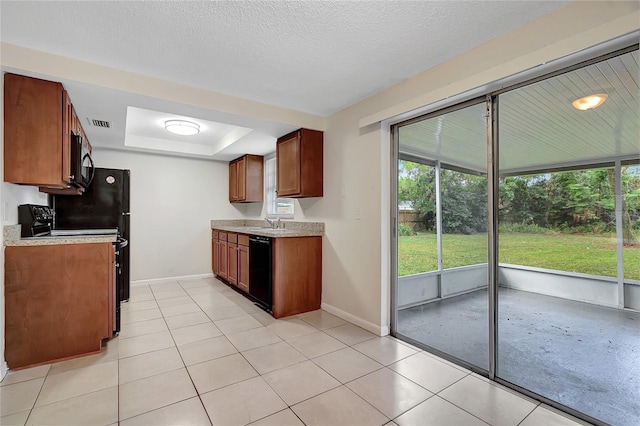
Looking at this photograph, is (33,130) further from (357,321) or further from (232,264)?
(357,321)

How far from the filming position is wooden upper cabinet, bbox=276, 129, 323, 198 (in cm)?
367

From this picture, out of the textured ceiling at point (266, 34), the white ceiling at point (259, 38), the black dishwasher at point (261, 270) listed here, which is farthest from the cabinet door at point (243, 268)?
the textured ceiling at point (266, 34)

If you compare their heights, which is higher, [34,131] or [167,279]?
[34,131]

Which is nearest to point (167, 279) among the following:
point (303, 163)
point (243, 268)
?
point (243, 268)

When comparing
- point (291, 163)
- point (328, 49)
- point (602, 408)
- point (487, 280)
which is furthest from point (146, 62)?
point (602, 408)

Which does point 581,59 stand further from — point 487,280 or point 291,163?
point 291,163

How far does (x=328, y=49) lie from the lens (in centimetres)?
224

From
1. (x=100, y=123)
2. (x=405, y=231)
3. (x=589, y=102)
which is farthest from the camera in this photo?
(x=100, y=123)

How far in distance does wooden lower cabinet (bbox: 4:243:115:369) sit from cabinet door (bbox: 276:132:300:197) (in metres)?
2.04

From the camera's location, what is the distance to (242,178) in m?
5.35

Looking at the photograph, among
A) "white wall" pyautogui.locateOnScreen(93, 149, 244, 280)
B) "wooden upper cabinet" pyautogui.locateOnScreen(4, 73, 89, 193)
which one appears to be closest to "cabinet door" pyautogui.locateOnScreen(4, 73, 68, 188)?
"wooden upper cabinet" pyautogui.locateOnScreen(4, 73, 89, 193)

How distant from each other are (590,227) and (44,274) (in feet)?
12.7

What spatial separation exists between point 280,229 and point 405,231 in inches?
83.1

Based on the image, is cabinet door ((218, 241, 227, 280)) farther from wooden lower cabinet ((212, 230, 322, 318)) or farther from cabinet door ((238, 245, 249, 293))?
wooden lower cabinet ((212, 230, 322, 318))
